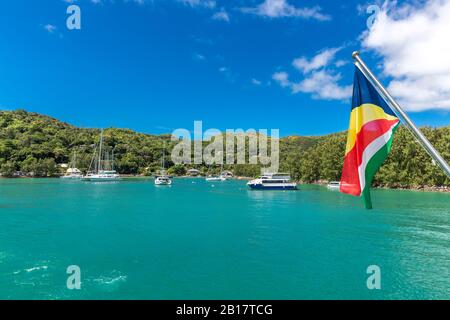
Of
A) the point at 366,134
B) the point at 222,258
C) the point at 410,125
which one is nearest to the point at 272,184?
the point at 222,258

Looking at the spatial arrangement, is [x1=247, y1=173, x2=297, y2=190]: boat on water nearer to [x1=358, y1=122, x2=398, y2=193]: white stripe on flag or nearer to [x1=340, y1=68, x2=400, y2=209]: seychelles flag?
[x1=340, y1=68, x2=400, y2=209]: seychelles flag

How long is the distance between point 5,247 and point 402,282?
30.2 m

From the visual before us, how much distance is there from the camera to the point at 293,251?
2742cm

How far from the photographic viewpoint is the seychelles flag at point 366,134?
895 centimetres

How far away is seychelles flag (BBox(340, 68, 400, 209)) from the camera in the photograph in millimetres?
8945

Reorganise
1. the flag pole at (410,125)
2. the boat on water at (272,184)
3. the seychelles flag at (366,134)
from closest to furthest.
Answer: the flag pole at (410,125)
the seychelles flag at (366,134)
the boat on water at (272,184)

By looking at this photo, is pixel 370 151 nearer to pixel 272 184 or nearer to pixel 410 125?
pixel 410 125

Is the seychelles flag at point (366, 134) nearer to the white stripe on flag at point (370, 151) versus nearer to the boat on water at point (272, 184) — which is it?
the white stripe on flag at point (370, 151)

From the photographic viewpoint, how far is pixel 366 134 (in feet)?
30.2

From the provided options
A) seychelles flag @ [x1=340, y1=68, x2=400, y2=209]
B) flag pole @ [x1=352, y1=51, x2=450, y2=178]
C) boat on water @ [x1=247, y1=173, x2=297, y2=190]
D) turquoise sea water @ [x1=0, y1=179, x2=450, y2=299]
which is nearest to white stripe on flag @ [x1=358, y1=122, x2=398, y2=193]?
seychelles flag @ [x1=340, y1=68, x2=400, y2=209]

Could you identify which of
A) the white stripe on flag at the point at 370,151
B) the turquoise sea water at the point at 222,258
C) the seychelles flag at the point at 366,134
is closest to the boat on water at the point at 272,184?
the turquoise sea water at the point at 222,258
